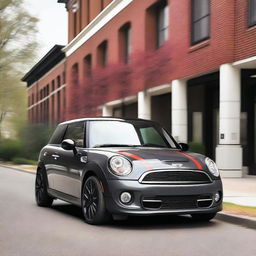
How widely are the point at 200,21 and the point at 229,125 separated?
4637 mm

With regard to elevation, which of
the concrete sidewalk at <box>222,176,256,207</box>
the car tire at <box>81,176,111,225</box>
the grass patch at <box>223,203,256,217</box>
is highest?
the car tire at <box>81,176,111,225</box>

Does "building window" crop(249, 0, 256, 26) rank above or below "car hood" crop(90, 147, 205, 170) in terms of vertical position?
above

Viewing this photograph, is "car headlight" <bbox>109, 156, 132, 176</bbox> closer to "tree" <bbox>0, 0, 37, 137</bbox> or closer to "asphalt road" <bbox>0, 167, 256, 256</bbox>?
"asphalt road" <bbox>0, 167, 256, 256</bbox>

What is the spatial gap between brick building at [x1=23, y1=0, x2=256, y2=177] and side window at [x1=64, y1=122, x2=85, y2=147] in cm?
939

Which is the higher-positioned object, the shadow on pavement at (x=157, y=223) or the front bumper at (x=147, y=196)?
the front bumper at (x=147, y=196)

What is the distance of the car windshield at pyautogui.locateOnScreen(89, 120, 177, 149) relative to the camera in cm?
895

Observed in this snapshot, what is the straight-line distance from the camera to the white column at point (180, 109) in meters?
23.2

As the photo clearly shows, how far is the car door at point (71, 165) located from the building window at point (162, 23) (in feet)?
54.4

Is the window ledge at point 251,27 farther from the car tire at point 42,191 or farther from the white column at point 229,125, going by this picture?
the car tire at point 42,191

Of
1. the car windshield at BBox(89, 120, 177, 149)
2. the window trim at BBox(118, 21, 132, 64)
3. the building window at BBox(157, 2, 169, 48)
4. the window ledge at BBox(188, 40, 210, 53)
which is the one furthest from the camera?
the window trim at BBox(118, 21, 132, 64)

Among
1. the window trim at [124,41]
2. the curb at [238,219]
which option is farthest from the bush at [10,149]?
the curb at [238,219]

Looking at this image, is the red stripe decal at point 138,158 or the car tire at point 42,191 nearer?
the red stripe decal at point 138,158

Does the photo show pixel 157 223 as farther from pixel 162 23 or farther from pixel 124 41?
pixel 124 41

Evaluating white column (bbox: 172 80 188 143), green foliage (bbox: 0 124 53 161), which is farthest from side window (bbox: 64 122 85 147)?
green foliage (bbox: 0 124 53 161)
